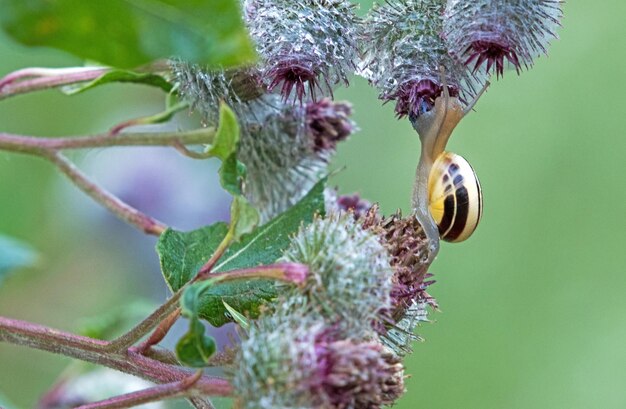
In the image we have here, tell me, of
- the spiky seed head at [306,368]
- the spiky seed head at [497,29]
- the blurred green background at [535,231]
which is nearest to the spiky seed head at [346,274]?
the spiky seed head at [306,368]

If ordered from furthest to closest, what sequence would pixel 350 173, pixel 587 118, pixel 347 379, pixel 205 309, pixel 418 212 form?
pixel 587 118
pixel 350 173
pixel 418 212
pixel 205 309
pixel 347 379

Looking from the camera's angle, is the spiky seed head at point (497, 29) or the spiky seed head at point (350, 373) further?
the spiky seed head at point (497, 29)

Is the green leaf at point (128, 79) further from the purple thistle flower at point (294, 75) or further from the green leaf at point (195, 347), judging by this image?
the green leaf at point (195, 347)

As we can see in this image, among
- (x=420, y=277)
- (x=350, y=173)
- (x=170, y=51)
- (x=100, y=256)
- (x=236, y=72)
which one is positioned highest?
(x=350, y=173)

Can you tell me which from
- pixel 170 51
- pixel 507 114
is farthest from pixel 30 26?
pixel 507 114

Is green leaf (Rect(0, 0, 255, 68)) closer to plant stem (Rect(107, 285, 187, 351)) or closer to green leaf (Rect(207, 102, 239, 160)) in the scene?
green leaf (Rect(207, 102, 239, 160))

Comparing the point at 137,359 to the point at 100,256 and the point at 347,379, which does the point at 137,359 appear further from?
the point at 100,256

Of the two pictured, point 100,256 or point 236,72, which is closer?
point 236,72

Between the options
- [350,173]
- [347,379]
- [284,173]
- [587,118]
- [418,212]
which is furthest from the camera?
[587,118]

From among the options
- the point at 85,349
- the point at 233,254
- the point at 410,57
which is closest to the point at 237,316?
the point at 233,254
